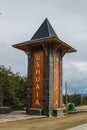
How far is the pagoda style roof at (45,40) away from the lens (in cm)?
2892

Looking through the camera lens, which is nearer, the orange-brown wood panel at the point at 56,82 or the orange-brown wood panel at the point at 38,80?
the orange-brown wood panel at the point at 38,80

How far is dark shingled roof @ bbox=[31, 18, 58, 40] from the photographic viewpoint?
30203mm

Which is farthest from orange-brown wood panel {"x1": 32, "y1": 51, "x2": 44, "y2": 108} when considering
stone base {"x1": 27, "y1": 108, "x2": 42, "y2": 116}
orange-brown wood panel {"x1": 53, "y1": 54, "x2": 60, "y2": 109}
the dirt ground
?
the dirt ground

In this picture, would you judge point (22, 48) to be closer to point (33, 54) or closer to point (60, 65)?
point (33, 54)

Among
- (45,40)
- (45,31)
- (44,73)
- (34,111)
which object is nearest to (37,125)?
(34,111)

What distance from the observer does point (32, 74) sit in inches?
1191

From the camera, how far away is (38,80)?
29.8 meters

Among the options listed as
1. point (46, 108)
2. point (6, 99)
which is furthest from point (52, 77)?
point (6, 99)

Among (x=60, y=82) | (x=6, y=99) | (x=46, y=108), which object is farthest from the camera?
(x=6, y=99)

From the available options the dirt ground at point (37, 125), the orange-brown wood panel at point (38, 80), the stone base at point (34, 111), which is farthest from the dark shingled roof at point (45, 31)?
the dirt ground at point (37, 125)

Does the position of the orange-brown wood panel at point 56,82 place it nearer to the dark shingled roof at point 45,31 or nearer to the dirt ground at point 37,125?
the dark shingled roof at point 45,31

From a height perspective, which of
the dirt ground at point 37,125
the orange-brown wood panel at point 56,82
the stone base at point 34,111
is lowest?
the dirt ground at point 37,125

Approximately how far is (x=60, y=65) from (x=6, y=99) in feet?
30.6

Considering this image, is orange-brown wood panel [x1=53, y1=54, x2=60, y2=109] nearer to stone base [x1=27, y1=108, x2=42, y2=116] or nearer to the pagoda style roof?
the pagoda style roof
